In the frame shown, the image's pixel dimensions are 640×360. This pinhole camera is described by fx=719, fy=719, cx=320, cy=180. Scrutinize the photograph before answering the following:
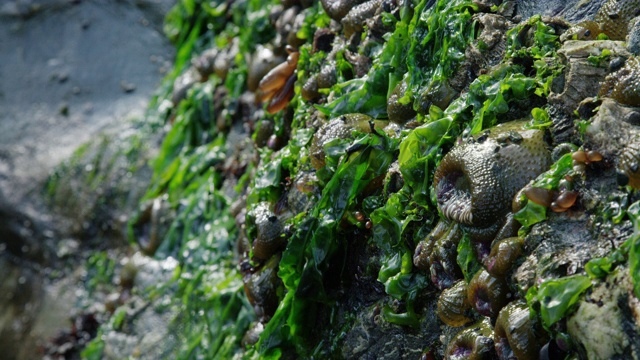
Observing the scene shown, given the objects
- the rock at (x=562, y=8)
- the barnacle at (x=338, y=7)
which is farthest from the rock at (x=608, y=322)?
the barnacle at (x=338, y=7)

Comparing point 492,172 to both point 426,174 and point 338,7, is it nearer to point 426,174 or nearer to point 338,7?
point 426,174

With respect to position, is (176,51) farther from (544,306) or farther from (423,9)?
(544,306)

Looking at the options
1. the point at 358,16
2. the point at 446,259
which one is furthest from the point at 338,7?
the point at 446,259

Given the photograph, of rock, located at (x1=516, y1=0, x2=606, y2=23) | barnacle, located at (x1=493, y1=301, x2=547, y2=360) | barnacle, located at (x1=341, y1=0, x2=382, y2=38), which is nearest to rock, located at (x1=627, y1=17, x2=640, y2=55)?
rock, located at (x1=516, y1=0, x2=606, y2=23)

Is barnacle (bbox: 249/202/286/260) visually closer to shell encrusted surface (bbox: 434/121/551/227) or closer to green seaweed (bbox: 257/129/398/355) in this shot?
green seaweed (bbox: 257/129/398/355)

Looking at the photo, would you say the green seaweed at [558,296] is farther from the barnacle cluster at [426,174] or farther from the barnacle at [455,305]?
the barnacle at [455,305]

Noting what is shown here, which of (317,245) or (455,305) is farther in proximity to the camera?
(317,245)
